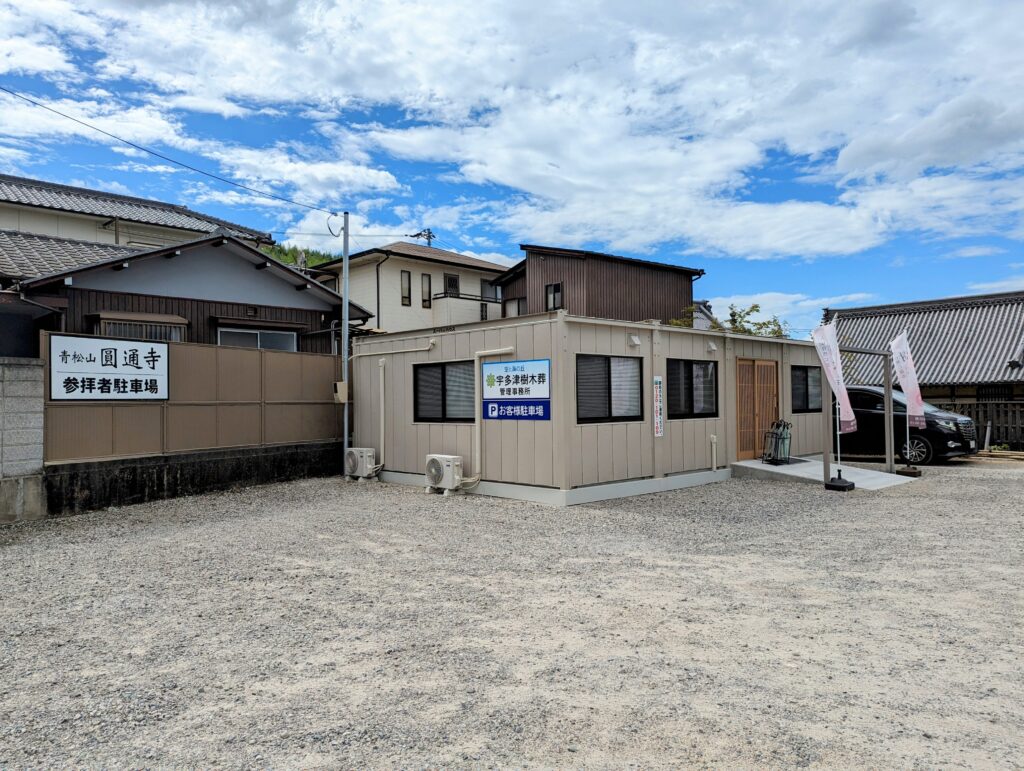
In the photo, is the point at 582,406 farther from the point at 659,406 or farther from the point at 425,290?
the point at 425,290

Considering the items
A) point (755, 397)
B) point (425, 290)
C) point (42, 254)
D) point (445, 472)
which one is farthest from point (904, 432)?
point (42, 254)

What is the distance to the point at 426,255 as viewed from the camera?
2428 cm

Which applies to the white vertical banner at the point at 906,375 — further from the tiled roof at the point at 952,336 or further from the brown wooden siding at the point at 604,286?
the brown wooden siding at the point at 604,286

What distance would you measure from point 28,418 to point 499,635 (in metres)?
6.68

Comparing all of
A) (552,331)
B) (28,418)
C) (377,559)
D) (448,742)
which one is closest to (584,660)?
(448,742)

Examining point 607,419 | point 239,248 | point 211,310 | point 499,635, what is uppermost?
point 239,248

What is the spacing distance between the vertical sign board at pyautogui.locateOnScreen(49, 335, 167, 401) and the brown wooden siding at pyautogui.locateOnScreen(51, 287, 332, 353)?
1.08 meters

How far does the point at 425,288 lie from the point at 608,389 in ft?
53.9

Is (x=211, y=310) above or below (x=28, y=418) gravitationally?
above

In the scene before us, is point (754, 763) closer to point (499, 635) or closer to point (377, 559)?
point (499, 635)

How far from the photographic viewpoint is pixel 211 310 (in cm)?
1280

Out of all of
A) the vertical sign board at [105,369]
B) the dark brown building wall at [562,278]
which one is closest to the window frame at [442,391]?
the vertical sign board at [105,369]

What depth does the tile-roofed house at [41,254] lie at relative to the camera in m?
10.8

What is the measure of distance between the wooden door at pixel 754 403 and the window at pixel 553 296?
1213 centimetres
